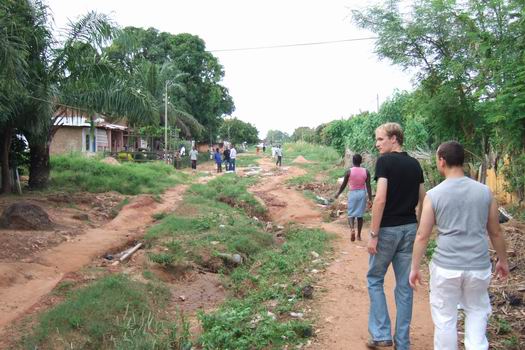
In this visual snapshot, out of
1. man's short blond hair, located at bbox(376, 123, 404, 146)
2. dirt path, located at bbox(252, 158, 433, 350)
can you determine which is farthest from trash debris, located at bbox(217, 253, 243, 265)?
man's short blond hair, located at bbox(376, 123, 404, 146)

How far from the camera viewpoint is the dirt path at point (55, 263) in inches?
228

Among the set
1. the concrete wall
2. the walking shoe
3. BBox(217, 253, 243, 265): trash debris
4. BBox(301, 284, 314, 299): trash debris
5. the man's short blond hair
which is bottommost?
BBox(217, 253, 243, 265): trash debris

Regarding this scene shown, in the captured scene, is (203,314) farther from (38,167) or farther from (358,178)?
(38,167)

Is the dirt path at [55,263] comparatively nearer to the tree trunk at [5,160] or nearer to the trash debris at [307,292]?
the trash debris at [307,292]

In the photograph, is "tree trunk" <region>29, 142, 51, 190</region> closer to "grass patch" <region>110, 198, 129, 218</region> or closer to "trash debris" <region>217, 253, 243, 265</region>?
"grass patch" <region>110, 198, 129, 218</region>

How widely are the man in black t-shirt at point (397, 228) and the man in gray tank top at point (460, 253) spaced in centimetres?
55

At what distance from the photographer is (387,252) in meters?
3.87

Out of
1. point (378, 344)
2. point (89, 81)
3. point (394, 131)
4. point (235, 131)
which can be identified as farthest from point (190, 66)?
A: point (378, 344)

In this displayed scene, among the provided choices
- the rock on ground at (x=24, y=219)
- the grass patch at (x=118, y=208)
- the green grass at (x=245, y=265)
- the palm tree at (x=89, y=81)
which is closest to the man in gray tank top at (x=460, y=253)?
the green grass at (x=245, y=265)

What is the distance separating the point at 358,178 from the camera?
27.5 feet

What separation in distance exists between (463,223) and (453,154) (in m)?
0.47

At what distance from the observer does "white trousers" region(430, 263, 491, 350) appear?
10.3 feet

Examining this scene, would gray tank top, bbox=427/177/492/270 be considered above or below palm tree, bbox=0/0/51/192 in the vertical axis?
below

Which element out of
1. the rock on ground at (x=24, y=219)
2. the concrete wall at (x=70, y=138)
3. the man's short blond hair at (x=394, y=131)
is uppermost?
the concrete wall at (x=70, y=138)
